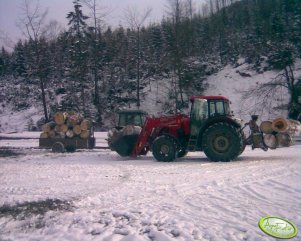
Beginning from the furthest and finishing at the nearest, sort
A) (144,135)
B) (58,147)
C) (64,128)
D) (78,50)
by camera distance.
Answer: (78,50)
(64,128)
(58,147)
(144,135)

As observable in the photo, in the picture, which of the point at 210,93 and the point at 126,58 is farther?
the point at 126,58

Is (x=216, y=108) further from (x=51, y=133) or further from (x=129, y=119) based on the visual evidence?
(x=51, y=133)

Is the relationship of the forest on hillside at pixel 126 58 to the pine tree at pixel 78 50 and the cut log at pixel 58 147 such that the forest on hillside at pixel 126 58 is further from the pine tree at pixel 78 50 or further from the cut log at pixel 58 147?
the cut log at pixel 58 147

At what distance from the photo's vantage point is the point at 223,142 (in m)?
12.6

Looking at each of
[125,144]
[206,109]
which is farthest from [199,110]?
[125,144]

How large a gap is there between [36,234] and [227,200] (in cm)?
350

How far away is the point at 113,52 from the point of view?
45.0 m

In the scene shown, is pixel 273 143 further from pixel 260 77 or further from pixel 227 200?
pixel 260 77

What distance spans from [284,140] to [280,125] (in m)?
0.53

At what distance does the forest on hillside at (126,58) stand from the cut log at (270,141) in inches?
782

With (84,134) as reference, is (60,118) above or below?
above

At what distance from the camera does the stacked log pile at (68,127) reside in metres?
18.2

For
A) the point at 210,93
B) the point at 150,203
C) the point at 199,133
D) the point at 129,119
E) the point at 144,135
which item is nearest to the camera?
the point at 150,203

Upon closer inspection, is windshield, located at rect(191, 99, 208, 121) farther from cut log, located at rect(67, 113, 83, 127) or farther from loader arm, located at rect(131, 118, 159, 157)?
cut log, located at rect(67, 113, 83, 127)
